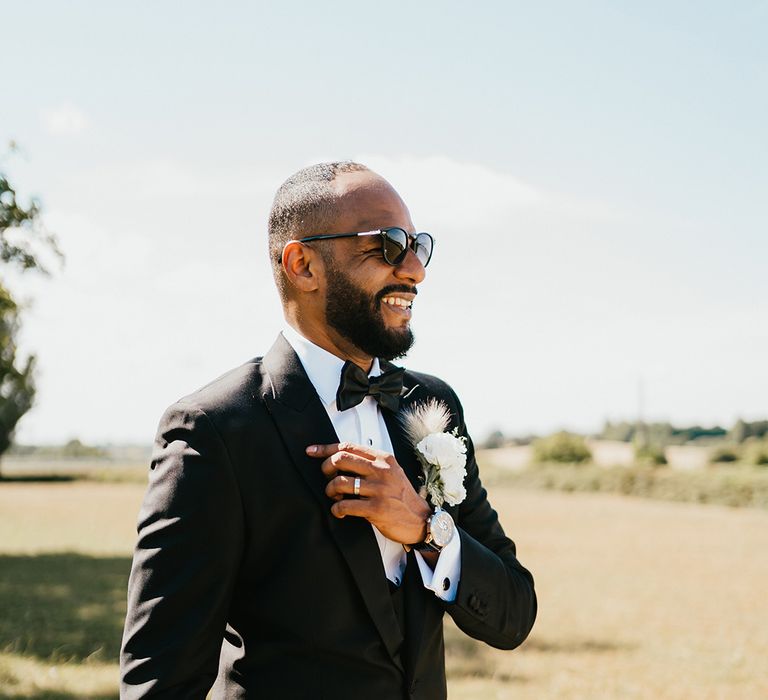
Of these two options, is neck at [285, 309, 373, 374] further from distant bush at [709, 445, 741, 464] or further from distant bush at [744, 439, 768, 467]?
distant bush at [709, 445, 741, 464]

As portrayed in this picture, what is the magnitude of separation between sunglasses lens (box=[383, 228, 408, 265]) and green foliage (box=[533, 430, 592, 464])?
58412 millimetres

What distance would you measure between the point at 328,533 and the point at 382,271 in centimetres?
76

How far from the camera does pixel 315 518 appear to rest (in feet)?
7.59

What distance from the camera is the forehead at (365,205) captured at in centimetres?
254

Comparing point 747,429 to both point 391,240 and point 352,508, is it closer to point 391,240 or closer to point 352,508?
point 391,240

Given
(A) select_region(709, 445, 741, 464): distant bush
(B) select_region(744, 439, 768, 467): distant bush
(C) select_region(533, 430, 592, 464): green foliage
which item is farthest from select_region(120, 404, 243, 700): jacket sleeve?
(A) select_region(709, 445, 741, 464): distant bush

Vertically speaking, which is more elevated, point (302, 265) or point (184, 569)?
point (302, 265)

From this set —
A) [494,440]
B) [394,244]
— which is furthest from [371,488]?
[494,440]

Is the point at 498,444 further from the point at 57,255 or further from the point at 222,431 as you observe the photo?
the point at 222,431

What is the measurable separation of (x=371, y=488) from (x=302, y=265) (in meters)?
0.72

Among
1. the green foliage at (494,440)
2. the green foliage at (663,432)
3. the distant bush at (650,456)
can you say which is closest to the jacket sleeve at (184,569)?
the distant bush at (650,456)

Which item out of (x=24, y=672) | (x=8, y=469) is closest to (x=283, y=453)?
(x=24, y=672)

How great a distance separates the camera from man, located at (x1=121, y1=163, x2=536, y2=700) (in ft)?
7.25

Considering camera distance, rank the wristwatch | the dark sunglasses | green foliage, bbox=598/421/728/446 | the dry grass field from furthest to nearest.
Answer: green foliage, bbox=598/421/728/446, the dry grass field, the dark sunglasses, the wristwatch
